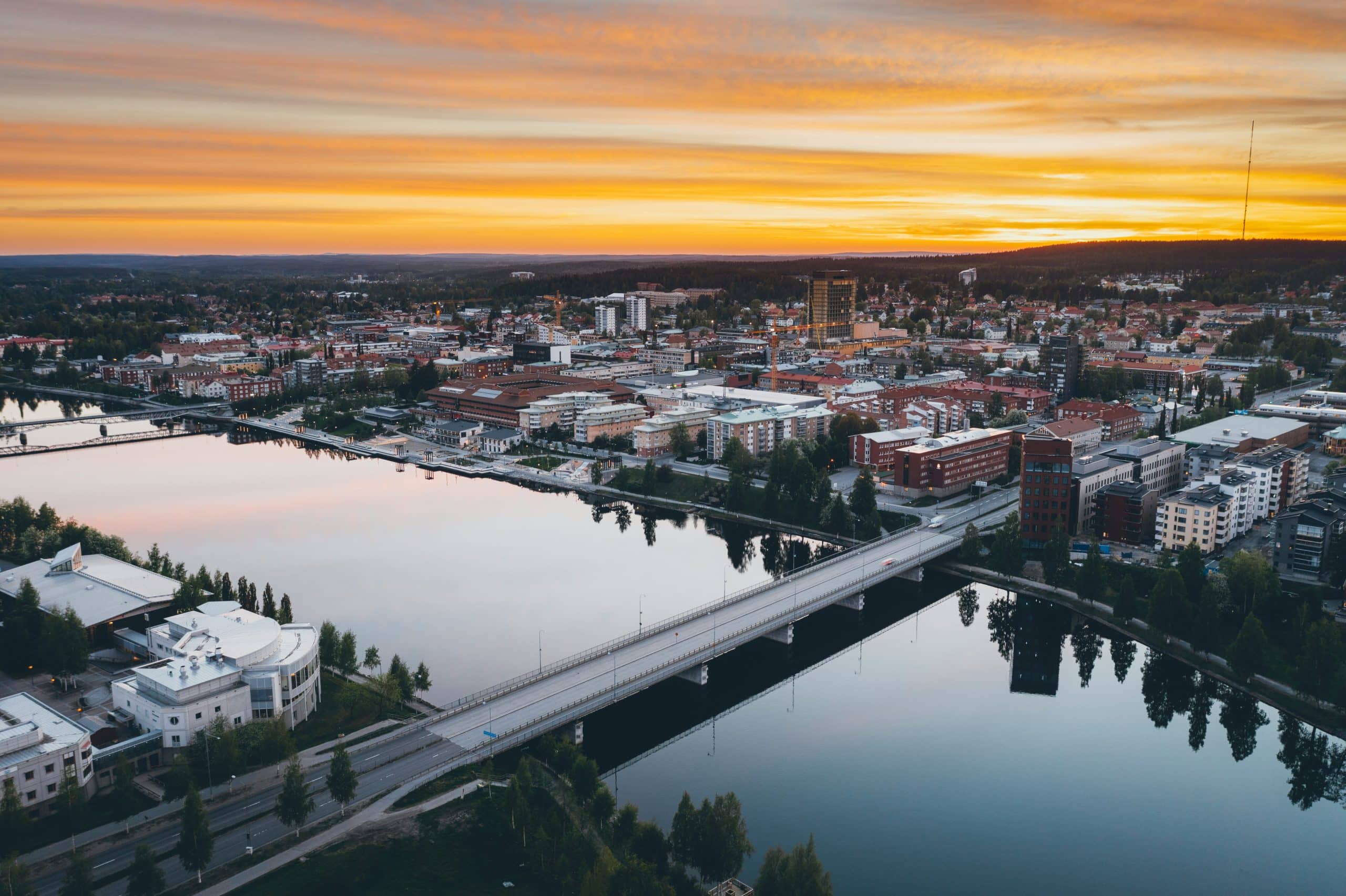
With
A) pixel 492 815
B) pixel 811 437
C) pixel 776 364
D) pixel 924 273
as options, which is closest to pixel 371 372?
pixel 776 364

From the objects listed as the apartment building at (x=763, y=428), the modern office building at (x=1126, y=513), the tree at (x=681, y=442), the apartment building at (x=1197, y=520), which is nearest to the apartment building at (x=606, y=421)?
the tree at (x=681, y=442)

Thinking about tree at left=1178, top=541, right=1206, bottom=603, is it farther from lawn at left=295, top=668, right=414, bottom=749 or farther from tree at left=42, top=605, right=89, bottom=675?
tree at left=42, top=605, right=89, bottom=675

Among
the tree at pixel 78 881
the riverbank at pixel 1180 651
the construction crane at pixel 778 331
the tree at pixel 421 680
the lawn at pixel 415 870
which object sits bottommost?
the riverbank at pixel 1180 651

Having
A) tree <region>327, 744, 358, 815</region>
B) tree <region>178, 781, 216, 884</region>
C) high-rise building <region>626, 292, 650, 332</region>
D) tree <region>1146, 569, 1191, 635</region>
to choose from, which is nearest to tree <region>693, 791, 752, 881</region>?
tree <region>327, 744, 358, 815</region>

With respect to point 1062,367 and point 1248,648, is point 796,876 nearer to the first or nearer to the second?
point 1248,648

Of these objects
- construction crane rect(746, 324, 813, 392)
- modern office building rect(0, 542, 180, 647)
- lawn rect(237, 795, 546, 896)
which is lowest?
lawn rect(237, 795, 546, 896)

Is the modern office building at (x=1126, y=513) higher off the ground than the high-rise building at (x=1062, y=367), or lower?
lower

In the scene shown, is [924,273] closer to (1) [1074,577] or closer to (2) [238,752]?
(1) [1074,577]

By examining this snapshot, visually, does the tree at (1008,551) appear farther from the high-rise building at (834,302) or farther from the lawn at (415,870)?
the high-rise building at (834,302)
